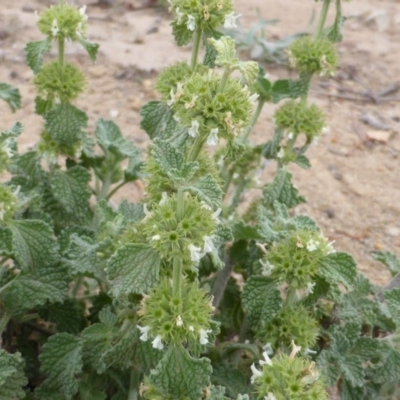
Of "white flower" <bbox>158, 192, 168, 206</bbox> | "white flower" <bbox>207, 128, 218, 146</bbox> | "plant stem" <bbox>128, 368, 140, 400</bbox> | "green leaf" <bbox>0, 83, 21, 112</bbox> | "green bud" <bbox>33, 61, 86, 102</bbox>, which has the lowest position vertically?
"plant stem" <bbox>128, 368, 140, 400</bbox>

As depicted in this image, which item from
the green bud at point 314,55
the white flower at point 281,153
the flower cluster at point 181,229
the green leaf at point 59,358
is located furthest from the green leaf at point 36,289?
the green bud at point 314,55

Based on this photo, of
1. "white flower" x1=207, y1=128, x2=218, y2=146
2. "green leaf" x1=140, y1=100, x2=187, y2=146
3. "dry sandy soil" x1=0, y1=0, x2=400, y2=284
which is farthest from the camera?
"dry sandy soil" x1=0, y1=0, x2=400, y2=284

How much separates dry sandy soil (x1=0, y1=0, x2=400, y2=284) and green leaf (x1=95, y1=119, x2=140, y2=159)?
112cm

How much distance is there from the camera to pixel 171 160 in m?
1.64

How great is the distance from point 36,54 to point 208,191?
115 cm

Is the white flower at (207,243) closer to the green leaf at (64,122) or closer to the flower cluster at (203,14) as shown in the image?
the flower cluster at (203,14)

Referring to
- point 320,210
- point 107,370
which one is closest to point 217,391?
point 107,370

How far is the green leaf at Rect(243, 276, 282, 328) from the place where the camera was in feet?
6.93

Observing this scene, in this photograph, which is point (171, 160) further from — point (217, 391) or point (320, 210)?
point (320, 210)

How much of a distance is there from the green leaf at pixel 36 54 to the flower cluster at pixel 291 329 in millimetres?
1194

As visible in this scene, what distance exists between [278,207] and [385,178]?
6.95ft

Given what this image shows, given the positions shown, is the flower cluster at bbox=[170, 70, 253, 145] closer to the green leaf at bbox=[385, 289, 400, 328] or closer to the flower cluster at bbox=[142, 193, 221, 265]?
the flower cluster at bbox=[142, 193, 221, 265]

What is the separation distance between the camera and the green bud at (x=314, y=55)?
2.56 m

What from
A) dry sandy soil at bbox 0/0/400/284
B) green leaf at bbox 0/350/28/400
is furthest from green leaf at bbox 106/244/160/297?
dry sandy soil at bbox 0/0/400/284
